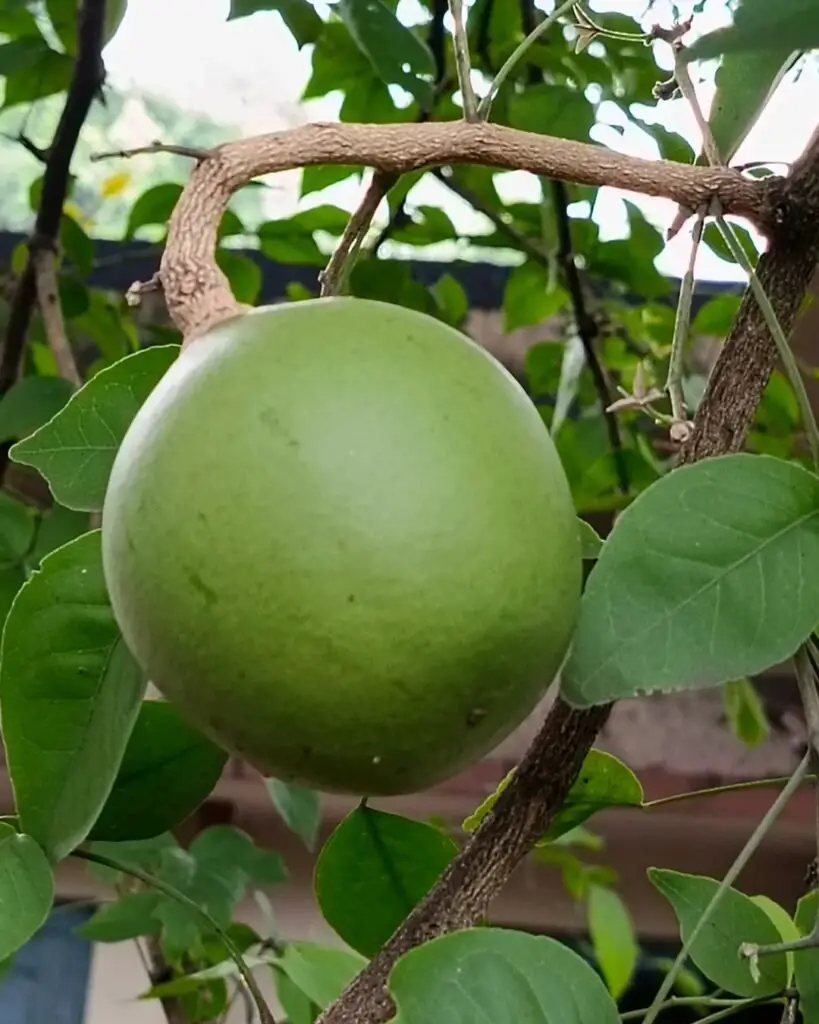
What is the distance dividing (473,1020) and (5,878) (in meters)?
0.14

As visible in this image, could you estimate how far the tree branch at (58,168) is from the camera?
621 mm

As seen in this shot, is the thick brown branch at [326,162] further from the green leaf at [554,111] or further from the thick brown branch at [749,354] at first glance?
the green leaf at [554,111]

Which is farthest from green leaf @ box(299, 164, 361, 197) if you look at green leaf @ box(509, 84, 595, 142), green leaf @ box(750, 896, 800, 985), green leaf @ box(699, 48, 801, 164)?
green leaf @ box(750, 896, 800, 985)

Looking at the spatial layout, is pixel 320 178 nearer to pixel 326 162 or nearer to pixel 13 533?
pixel 13 533

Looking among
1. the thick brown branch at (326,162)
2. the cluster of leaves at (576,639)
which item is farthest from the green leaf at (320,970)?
the thick brown branch at (326,162)

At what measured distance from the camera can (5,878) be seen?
331 mm

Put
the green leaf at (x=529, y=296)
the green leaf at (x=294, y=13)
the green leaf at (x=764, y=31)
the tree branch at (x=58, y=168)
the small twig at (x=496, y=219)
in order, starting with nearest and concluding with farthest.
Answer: the green leaf at (x=764, y=31)
the green leaf at (x=294, y=13)
the tree branch at (x=58, y=168)
the small twig at (x=496, y=219)
the green leaf at (x=529, y=296)

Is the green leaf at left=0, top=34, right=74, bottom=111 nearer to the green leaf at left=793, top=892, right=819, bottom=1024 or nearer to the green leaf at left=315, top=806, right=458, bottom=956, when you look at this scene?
the green leaf at left=315, top=806, right=458, bottom=956

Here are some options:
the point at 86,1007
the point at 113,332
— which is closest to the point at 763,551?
the point at 113,332

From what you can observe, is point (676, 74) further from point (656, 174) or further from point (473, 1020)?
point (473, 1020)

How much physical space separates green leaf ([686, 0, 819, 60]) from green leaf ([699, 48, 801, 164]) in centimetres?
17

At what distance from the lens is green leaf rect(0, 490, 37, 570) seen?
1.91ft

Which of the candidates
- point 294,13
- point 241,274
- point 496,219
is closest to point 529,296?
point 496,219

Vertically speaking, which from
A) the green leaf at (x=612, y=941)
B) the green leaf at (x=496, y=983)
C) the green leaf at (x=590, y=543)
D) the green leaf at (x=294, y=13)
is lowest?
the green leaf at (x=612, y=941)
